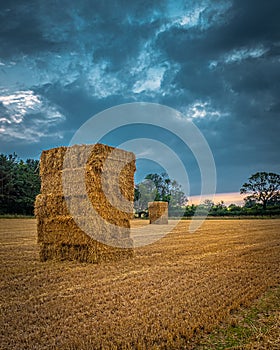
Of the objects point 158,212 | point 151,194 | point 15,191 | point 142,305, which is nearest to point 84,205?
point 142,305

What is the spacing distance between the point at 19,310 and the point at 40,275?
2.25 meters

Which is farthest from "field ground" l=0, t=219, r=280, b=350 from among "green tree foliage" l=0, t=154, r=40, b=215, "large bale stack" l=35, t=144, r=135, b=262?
"green tree foliage" l=0, t=154, r=40, b=215

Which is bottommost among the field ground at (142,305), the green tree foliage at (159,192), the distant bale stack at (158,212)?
the field ground at (142,305)

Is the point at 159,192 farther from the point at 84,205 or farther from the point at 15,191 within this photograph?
the point at 84,205

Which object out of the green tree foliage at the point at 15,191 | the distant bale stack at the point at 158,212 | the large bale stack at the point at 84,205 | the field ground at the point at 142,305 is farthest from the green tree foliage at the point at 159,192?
the field ground at the point at 142,305

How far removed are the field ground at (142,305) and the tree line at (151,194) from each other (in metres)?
39.1

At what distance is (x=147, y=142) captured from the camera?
18.3m

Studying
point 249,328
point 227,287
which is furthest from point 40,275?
point 249,328

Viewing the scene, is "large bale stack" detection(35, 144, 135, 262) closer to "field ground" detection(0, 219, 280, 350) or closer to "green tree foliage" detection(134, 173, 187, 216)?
"field ground" detection(0, 219, 280, 350)

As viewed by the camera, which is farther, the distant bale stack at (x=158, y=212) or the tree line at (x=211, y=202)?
the tree line at (x=211, y=202)

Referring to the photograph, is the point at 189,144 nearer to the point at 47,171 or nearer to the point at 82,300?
the point at 47,171

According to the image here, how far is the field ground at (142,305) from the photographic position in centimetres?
338

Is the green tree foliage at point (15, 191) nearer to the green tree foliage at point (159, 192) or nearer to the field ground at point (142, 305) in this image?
the green tree foliage at point (159, 192)

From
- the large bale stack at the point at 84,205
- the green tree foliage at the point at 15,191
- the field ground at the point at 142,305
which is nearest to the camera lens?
the field ground at the point at 142,305
